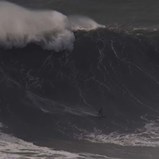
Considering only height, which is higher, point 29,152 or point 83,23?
point 83,23

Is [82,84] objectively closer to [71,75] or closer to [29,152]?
[71,75]

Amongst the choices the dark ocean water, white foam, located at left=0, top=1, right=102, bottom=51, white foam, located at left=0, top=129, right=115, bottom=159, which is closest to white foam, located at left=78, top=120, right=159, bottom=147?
the dark ocean water

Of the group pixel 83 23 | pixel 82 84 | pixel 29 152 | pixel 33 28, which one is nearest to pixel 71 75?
pixel 82 84

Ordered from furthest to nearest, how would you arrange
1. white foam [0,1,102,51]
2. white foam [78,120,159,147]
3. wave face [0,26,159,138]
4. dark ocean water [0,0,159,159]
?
white foam [0,1,102,51] < wave face [0,26,159,138] < white foam [78,120,159,147] < dark ocean water [0,0,159,159]

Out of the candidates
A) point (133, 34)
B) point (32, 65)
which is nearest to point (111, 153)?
point (32, 65)

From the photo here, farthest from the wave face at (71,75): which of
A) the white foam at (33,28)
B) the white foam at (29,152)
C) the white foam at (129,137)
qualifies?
the white foam at (29,152)

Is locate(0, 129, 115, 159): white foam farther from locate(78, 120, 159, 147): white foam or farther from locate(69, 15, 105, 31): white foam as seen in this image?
locate(69, 15, 105, 31): white foam

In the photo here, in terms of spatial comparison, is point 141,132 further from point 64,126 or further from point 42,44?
point 42,44
